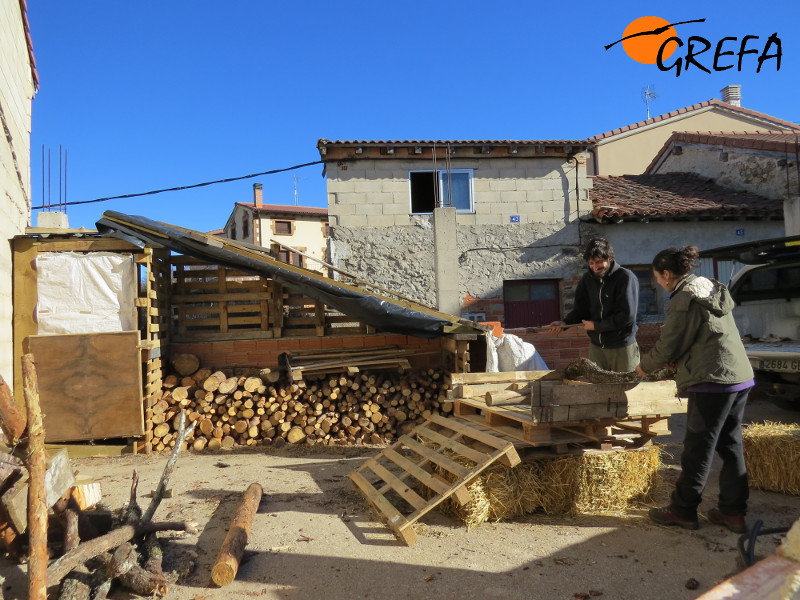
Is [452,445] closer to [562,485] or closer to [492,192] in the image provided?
[562,485]

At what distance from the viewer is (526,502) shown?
4.27 metres

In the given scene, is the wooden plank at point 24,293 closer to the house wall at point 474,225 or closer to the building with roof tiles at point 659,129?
the house wall at point 474,225

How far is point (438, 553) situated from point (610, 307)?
2.36 metres

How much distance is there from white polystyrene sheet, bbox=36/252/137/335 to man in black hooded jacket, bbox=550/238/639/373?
5.01 metres

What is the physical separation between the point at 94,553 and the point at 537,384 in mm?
2896

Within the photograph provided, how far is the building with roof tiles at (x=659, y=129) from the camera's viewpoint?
736 inches

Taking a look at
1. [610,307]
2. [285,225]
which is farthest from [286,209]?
[610,307]

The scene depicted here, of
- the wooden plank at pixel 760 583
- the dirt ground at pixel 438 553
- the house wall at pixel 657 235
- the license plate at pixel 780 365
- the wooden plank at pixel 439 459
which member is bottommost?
the dirt ground at pixel 438 553

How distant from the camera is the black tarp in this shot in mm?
6605

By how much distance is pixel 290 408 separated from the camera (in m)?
7.10

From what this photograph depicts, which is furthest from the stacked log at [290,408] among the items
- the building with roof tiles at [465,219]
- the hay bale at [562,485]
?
the building with roof tiles at [465,219]

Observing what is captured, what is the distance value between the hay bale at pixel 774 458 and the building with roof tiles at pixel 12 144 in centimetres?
703

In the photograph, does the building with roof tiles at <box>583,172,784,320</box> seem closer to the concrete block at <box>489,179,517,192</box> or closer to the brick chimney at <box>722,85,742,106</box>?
the concrete block at <box>489,179,517,192</box>

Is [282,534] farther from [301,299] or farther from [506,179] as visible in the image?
[506,179]
